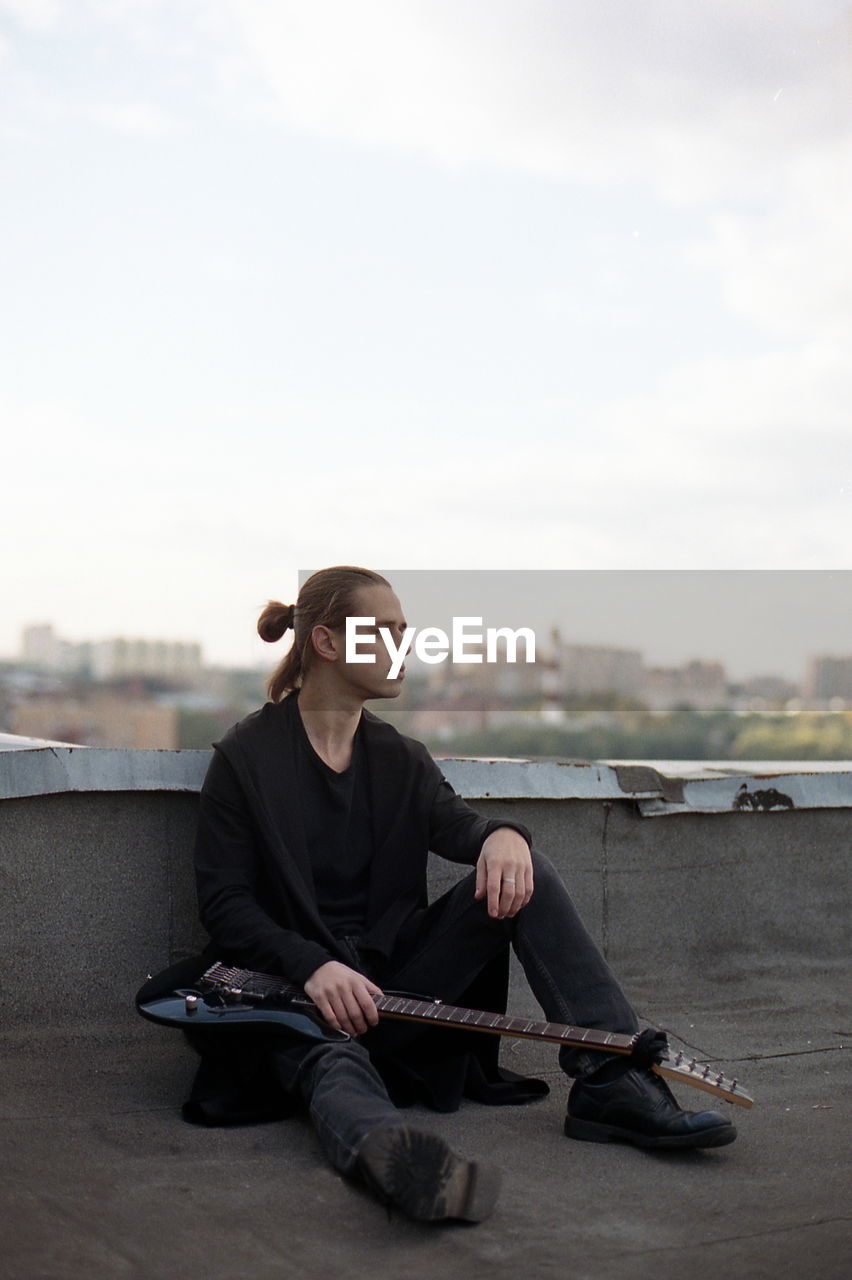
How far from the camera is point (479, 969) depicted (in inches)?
109

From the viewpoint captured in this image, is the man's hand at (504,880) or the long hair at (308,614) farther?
the long hair at (308,614)

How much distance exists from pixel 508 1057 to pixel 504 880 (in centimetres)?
80

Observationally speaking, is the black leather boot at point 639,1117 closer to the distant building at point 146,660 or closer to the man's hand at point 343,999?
the man's hand at point 343,999

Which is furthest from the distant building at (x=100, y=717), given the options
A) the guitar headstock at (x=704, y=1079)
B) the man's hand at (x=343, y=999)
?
the guitar headstock at (x=704, y=1079)

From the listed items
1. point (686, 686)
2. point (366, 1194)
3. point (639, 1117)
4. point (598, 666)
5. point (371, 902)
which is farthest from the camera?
point (686, 686)

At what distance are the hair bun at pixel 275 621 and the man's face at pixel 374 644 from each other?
0.17 metres

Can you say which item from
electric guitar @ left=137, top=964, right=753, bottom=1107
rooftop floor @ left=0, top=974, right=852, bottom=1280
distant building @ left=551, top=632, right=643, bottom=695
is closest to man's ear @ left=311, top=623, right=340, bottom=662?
electric guitar @ left=137, top=964, right=753, bottom=1107

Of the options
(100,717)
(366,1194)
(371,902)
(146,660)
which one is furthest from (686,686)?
(366,1194)

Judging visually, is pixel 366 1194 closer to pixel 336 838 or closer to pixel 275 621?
pixel 336 838

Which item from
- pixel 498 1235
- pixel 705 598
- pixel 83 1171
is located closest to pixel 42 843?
pixel 83 1171

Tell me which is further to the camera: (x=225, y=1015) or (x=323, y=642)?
(x=323, y=642)

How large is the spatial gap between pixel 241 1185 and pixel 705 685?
91027 mm

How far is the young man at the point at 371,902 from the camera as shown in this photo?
2.54m

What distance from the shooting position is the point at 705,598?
285ft
